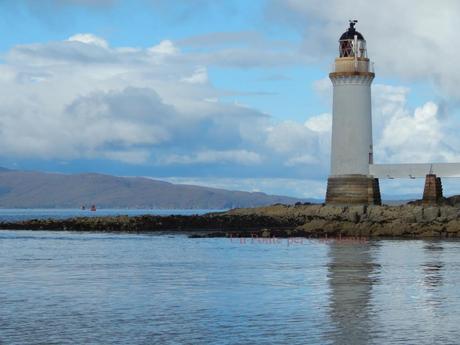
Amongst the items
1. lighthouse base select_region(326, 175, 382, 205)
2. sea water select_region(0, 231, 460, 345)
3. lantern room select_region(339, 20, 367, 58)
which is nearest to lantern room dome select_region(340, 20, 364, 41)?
lantern room select_region(339, 20, 367, 58)

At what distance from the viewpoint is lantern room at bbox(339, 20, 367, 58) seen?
59.6m

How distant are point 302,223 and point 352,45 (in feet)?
39.9

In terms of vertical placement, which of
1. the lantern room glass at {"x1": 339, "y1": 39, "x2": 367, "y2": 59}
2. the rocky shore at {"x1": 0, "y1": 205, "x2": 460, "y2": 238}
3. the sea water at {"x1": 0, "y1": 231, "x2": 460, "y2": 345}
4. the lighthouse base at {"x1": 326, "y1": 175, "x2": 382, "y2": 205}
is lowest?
the sea water at {"x1": 0, "y1": 231, "x2": 460, "y2": 345}

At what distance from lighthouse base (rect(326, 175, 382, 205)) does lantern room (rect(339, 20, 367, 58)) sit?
8.08 m

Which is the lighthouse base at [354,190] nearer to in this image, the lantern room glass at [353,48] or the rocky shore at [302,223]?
the rocky shore at [302,223]

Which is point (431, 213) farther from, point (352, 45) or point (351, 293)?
point (351, 293)

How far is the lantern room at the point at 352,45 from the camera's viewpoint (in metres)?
59.6

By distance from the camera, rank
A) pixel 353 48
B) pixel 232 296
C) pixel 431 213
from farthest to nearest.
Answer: pixel 353 48, pixel 431 213, pixel 232 296

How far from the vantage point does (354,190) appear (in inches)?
2290

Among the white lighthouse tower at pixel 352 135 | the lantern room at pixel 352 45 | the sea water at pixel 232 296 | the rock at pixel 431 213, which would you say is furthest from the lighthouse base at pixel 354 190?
the sea water at pixel 232 296

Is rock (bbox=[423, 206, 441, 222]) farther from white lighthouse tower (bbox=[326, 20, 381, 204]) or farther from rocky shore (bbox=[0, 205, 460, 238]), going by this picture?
white lighthouse tower (bbox=[326, 20, 381, 204])

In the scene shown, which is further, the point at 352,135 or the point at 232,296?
the point at 352,135

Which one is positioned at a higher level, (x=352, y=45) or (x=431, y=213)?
(x=352, y=45)

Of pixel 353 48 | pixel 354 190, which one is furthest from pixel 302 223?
pixel 353 48
